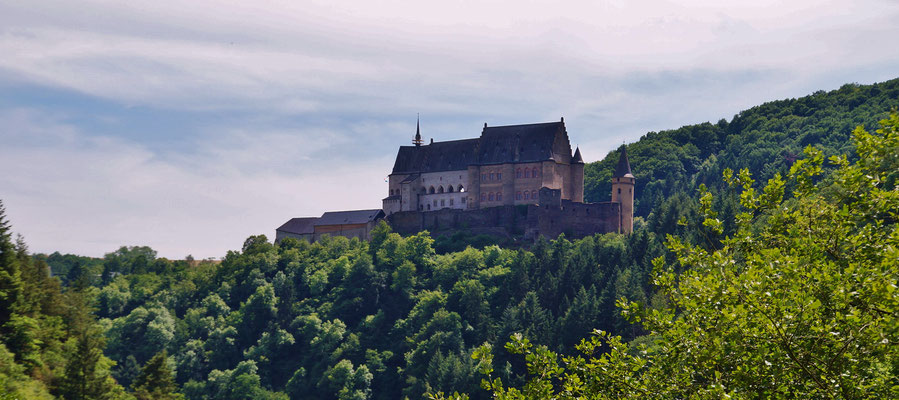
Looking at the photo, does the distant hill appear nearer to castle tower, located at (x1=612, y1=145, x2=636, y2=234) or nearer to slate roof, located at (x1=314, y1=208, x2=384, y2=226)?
castle tower, located at (x1=612, y1=145, x2=636, y2=234)

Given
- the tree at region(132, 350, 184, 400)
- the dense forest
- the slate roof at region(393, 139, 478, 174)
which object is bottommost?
the tree at region(132, 350, 184, 400)

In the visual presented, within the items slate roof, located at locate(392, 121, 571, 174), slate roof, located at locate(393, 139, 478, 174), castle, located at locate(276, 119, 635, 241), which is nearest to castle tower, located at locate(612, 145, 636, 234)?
castle, located at locate(276, 119, 635, 241)

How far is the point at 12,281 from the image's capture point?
60.9m

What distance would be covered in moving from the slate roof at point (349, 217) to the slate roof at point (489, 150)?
17.2 ft

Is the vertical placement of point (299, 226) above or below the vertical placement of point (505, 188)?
below

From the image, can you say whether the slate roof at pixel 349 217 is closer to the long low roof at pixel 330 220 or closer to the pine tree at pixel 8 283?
the long low roof at pixel 330 220

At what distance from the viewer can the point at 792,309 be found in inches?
679

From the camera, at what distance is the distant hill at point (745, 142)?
468 feet

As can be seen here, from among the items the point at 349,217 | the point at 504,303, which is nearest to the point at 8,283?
the point at 504,303

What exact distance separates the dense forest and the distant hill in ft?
1.27

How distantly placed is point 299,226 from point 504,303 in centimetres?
3285

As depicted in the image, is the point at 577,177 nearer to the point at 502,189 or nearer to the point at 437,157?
the point at 502,189

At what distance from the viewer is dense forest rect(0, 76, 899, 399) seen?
17719 mm

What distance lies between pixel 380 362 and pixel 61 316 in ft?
108
